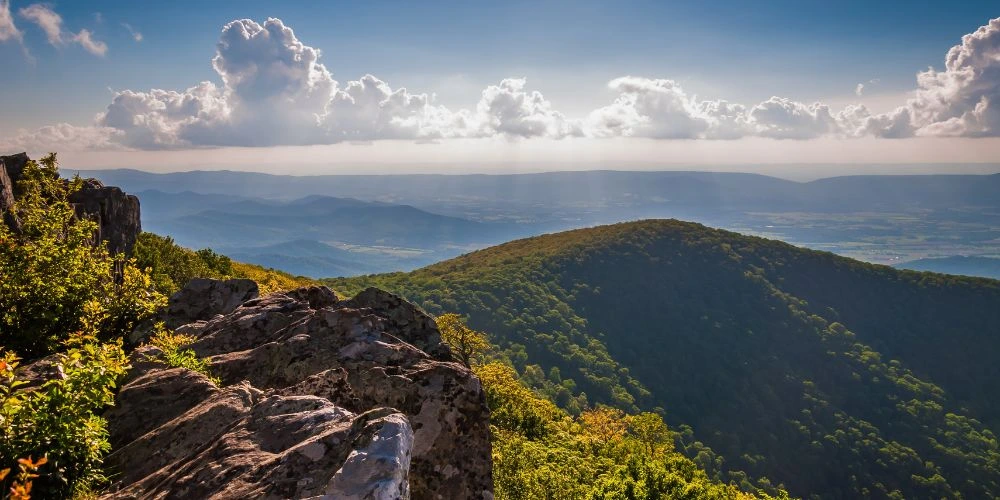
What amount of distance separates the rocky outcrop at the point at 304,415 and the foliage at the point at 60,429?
2.86 feet

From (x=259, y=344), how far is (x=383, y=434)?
11827 millimetres

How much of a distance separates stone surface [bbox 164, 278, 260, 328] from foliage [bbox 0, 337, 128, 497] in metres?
11.0

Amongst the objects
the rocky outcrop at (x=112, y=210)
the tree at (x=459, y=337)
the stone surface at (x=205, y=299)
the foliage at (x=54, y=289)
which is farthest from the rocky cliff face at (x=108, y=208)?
the tree at (x=459, y=337)

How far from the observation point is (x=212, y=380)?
15.0 metres

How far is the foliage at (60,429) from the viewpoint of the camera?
9.54 meters

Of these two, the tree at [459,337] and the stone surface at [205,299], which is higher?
the stone surface at [205,299]

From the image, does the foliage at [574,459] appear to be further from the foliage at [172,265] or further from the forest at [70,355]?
the foliage at [172,265]

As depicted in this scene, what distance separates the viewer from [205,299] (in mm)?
23453

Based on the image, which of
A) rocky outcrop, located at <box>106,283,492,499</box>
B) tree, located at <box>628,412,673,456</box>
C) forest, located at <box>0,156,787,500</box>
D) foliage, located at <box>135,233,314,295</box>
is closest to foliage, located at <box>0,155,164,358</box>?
forest, located at <box>0,156,787,500</box>

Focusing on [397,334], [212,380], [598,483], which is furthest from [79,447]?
[598,483]

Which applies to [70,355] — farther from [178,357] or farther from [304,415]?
[304,415]

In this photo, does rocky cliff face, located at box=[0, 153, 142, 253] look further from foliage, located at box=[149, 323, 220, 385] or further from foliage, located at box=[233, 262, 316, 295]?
foliage, located at box=[149, 323, 220, 385]

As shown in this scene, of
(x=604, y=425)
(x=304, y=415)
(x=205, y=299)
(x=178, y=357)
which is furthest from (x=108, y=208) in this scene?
(x=604, y=425)

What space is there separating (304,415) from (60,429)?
432 centimetres
